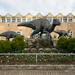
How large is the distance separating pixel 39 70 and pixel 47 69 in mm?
345

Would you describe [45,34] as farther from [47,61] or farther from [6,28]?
[6,28]

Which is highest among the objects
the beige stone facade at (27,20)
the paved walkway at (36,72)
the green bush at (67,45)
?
the beige stone facade at (27,20)

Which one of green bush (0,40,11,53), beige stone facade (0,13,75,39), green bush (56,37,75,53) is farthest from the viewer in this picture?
beige stone facade (0,13,75,39)

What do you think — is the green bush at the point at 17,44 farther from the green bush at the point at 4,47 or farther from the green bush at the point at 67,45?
the green bush at the point at 67,45

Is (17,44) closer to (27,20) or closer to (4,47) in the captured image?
(4,47)

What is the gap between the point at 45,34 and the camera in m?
9.73

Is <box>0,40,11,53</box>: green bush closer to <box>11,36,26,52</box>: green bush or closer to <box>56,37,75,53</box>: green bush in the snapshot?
<box>11,36,26,52</box>: green bush

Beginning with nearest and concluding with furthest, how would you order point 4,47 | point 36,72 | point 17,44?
point 36,72 → point 4,47 → point 17,44

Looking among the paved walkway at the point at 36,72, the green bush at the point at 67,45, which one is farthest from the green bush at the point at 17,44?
the green bush at the point at 67,45

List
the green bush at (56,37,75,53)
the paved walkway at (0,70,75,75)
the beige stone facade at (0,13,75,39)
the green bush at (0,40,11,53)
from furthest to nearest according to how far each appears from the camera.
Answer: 1. the beige stone facade at (0,13,75,39)
2. the green bush at (56,37,75,53)
3. the green bush at (0,40,11,53)
4. the paved walkway at (0,70,75,75)

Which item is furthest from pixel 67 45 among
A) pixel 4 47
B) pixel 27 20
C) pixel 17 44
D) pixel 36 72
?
pixel 27 20

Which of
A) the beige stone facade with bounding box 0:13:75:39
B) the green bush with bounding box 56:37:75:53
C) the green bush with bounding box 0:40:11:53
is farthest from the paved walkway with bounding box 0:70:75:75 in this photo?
the beige stone facade with bounding box 0:13:75:39

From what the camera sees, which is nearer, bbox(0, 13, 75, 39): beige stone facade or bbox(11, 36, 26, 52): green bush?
bbox(11, 36, 26, 52): green bush

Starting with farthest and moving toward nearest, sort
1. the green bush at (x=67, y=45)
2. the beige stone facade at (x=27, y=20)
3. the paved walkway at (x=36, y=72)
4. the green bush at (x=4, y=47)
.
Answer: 1. the beige stone facade at (x=27, y=20)
2. the green bush at (x=67, y=45)
3. the green bush at (x=4, y=47)
4. the paved walkway at (x=36, y=72)
